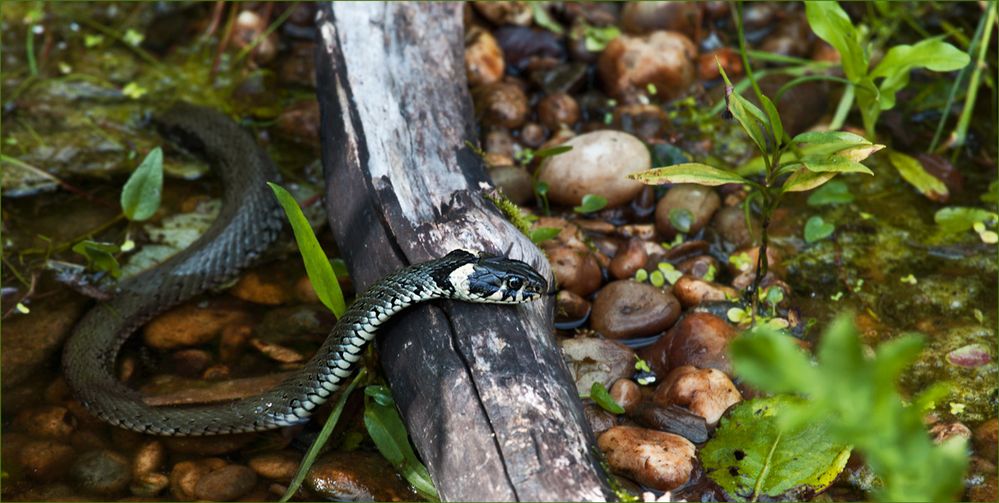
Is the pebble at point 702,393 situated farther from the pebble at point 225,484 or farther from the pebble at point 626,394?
the pebble at point 225,484

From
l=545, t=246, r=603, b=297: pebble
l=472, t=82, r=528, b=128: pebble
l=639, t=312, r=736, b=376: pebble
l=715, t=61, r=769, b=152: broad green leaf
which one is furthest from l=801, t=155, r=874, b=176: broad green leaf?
l=472, t=82, r=528, b=128: pebble

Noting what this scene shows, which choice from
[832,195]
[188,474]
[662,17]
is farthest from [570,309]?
→ [662,17]

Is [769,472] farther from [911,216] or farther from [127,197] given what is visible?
[127,197]

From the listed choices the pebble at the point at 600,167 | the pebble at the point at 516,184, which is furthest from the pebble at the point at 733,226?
the pebble at the point at 516,184

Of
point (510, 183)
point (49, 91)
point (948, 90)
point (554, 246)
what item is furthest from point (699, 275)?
point (49, 91)

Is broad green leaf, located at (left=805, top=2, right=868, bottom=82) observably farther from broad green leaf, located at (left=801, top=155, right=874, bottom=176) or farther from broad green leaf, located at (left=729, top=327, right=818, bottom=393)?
broad green leaf, located at (left=729, top=327, right=818, bottom=393)
